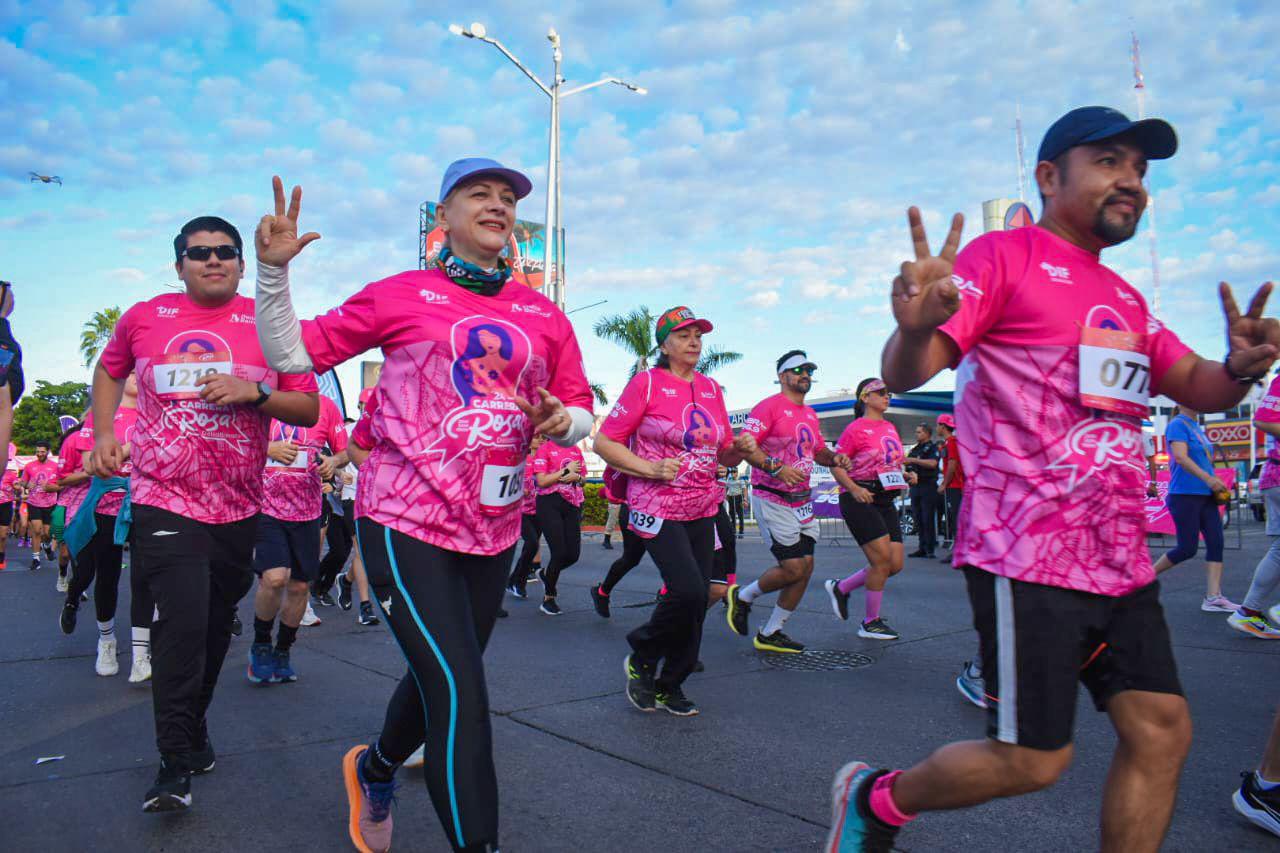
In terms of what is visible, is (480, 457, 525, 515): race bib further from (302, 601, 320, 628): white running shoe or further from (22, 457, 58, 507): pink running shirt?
(22, 457, 58, 507): pink running shirt

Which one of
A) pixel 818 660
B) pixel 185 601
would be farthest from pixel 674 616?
pixel 185 601

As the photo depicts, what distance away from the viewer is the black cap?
260cm

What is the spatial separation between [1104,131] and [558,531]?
8076mm

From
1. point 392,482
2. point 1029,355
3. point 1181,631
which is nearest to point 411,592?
point 392,482

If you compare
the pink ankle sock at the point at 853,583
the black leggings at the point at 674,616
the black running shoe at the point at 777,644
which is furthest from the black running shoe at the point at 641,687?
the pink ankle sock at the point at 853,583

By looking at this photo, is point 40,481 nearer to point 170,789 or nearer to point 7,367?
point 7,367

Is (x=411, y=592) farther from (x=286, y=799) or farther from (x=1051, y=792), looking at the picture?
(x=1051, y=792)

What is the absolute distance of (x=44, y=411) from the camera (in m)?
69.2

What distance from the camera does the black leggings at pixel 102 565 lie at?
654cm

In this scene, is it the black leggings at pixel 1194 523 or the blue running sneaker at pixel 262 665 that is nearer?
the blue running sneaker at pixel 262 665

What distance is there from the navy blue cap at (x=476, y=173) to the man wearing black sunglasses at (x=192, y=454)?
111 centimetres

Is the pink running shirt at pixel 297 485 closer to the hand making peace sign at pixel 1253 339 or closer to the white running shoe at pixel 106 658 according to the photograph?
the white running shoe at pixel 106 658

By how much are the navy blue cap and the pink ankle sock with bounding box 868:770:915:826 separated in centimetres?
221

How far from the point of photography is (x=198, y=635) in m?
3.70
